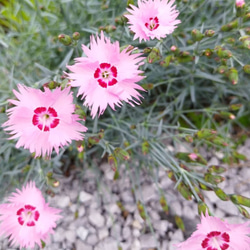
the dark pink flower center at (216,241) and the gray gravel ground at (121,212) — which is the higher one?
the gray gravel ground at (121,212)

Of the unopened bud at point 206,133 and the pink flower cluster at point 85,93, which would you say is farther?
the unopened bud at point 206,133

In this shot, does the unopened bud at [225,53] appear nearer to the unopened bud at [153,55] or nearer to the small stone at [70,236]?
the unopened bud at [153,55]

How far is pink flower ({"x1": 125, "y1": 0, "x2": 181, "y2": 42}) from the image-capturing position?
4.55ft

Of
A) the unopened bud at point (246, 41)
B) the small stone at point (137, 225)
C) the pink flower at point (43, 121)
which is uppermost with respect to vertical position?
the unopened bud at point (246, 41)

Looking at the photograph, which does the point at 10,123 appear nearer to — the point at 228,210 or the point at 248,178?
the point at 228,210

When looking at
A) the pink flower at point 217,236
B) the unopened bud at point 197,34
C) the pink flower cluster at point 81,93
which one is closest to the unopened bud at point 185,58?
the unopened bud at point 197,34

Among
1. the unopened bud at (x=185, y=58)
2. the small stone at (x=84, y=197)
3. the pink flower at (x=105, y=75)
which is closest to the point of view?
the pink flower at (x=105, y=75)

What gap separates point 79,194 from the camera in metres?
2.08

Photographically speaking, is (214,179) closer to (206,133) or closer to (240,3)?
(206,133)

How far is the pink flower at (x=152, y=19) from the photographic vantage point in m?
1.39

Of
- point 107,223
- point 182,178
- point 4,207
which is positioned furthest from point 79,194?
point 182,178

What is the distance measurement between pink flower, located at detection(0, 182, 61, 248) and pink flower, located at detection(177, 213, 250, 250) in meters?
0.67

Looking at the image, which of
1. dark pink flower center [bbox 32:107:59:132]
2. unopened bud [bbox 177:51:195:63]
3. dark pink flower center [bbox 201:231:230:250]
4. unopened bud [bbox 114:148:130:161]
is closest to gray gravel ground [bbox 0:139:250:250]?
unopened bud [bbox 114:148:130:161]

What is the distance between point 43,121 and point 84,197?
0.94m
